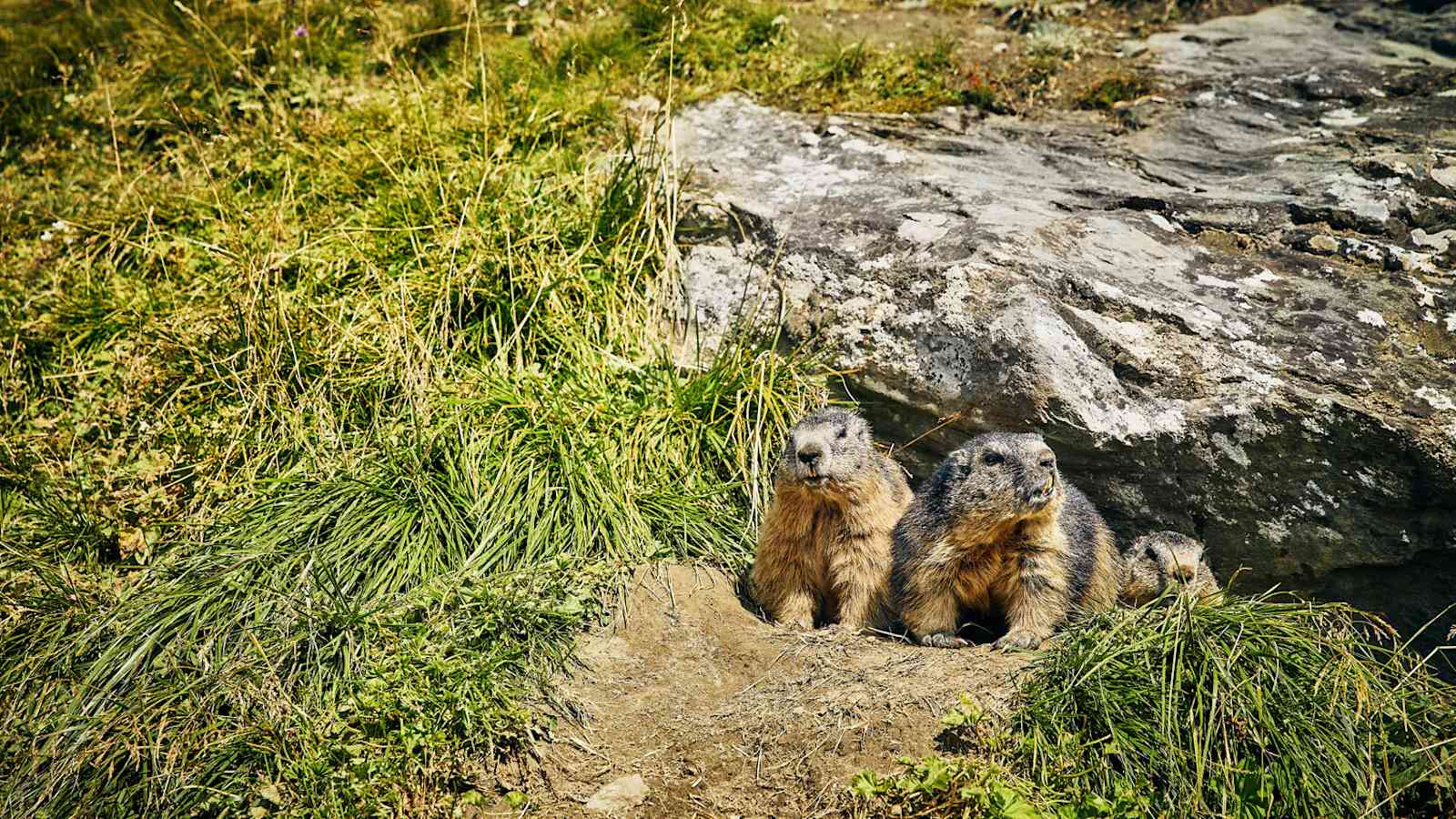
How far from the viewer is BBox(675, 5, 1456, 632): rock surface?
464cm

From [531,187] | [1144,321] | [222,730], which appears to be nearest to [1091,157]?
[1144,321]

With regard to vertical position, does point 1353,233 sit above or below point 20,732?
above

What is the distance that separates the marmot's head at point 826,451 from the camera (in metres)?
4.76

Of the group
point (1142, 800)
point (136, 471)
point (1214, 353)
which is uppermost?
point (1214, 353)

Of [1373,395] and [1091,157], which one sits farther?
[1091,157]

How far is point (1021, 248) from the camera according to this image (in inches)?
217

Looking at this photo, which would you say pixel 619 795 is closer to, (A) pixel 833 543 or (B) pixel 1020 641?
(A) pixel 833 543

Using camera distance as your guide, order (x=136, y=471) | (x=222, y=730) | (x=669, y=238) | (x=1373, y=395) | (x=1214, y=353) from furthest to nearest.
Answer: (x=669, y=238) → (x=136, y=471) → (x=1214, y=353) → (x=1373, y=395) → (x=222, y=730)

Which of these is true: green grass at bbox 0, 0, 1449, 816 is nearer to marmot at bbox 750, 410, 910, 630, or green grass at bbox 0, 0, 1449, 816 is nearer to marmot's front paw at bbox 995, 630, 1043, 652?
marmot at bbox 750, 410, 910, 630

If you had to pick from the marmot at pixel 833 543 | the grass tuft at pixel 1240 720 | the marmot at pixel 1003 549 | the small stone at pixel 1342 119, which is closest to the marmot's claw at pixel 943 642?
the marmot at pixel 1003 549

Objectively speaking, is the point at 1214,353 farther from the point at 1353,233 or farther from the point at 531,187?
the point at 531,187

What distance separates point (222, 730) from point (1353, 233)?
5630 millimetres

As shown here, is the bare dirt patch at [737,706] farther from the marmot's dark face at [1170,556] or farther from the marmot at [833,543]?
the marmot's dark face at [1170,556]

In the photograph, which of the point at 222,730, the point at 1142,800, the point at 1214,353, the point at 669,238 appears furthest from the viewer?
the point at 669,238
